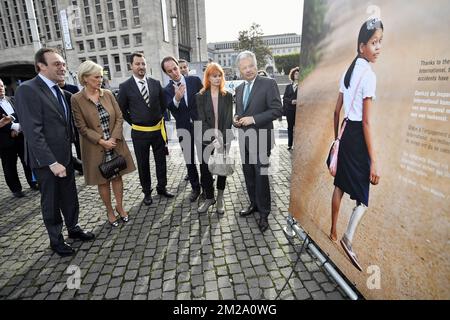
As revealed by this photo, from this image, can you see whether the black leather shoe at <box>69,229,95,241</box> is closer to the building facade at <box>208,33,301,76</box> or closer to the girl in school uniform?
the girl in school uniform

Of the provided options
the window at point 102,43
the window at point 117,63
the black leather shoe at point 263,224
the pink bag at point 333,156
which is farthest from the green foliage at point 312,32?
the window at point 102,43

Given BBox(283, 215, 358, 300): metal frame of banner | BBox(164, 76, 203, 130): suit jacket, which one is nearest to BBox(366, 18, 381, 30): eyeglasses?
BBox(283, 215, 358, 300): metal frame of banner

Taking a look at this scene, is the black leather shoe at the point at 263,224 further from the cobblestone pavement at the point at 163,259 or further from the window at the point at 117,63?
the window at the point at 117,63

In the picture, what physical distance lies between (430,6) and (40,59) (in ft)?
11.4

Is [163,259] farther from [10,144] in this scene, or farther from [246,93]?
[10,144]

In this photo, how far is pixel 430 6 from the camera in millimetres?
1459

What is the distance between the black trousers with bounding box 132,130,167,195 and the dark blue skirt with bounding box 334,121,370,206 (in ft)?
10.0

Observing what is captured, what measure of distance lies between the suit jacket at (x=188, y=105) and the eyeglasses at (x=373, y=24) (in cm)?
302

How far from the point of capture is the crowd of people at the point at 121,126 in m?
3.00

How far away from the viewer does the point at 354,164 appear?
84.3 inches

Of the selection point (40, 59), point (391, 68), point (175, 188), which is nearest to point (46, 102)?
point (40, 59)

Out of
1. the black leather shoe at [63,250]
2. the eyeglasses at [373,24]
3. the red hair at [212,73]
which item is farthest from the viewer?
the red hair at [212,73]

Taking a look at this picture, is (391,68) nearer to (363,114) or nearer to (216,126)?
(363,114)

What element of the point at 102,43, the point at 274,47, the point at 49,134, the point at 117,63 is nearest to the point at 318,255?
the point at 49,134
